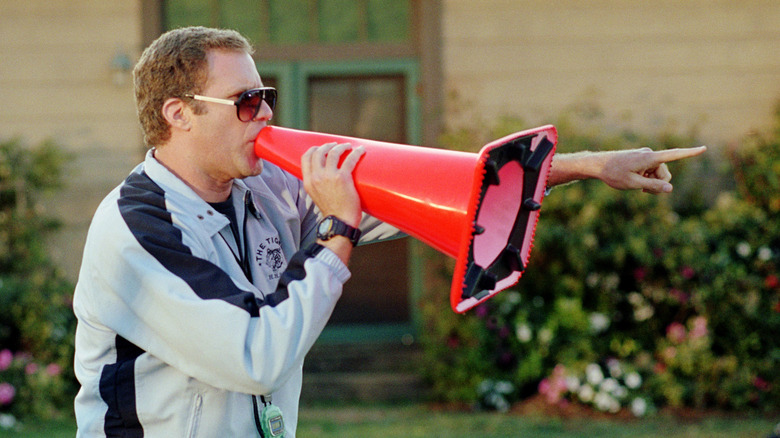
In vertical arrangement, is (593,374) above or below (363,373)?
above

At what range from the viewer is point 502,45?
6750mm

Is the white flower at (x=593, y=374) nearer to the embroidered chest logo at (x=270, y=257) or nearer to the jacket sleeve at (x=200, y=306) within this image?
the embroidered chest logo at (x=270, y=257)

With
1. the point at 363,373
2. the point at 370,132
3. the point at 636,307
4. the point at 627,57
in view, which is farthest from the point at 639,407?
the point at 370,132

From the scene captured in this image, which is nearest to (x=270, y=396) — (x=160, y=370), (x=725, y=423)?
(x=160, y=370)

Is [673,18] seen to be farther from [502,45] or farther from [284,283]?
[284,283]

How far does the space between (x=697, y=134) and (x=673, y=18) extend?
96cm

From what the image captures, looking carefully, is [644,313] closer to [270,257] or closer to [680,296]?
[680,296]

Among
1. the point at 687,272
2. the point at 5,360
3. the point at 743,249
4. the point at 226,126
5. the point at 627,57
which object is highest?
the point at 627,57

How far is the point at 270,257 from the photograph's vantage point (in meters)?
2.18

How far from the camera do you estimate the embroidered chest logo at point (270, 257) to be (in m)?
2.16

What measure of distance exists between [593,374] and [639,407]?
1.21 ft

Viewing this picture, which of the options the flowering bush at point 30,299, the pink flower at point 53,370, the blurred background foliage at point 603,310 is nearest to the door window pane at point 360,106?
the blurred background foliage at point 603,310

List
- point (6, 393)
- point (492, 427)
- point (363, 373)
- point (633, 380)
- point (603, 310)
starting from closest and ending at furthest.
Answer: point (492, 427)
point (6, 393)
point (633, 380)
point (603, 310)
point (363, 373)

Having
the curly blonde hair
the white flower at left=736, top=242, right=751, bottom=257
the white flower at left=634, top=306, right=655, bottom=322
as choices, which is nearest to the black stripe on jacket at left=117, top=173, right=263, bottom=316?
the curly blonde hair
